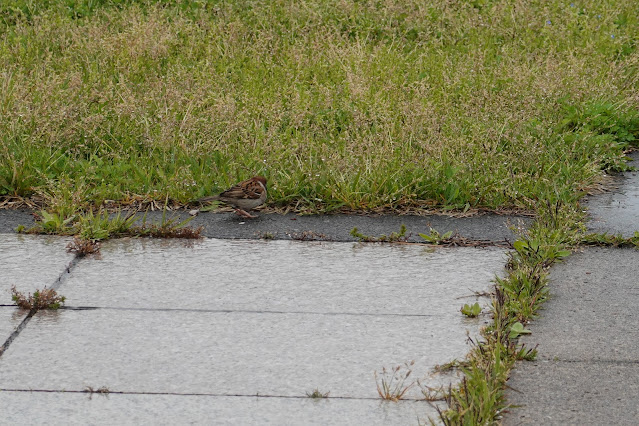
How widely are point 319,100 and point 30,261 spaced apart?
3546mm

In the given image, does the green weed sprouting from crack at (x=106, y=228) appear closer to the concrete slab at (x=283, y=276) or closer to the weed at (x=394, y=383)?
the concrete slab at (x=283, y=276)

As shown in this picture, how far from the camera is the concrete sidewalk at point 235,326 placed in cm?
341

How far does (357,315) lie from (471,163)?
239cm

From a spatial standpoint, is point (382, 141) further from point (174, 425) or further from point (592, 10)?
point (592, 10)

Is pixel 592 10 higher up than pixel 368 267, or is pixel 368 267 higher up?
pixel 592 10

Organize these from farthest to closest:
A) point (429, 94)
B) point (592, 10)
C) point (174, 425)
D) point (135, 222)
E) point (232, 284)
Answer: point (592, 10) → point (429, 94) → point (135, 222) → point (232, 284) → point (174, 425)

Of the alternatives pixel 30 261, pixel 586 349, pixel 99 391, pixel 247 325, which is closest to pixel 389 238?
pixel 247 325

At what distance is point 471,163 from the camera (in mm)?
6340

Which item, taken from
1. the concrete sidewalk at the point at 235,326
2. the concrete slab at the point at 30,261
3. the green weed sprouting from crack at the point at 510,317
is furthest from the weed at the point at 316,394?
the concrete slab at the point at 30,261

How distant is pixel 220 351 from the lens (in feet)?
12.6

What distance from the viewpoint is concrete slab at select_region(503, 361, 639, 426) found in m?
3.32

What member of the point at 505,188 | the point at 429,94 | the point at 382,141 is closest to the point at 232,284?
the point at 505,188

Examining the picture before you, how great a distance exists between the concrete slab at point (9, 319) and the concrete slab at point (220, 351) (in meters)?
0.07

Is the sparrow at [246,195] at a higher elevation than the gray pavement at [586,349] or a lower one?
higher
